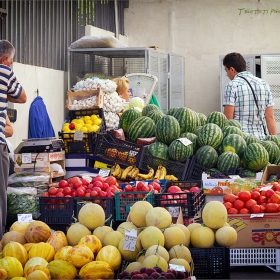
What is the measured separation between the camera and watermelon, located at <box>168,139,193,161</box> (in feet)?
21.9

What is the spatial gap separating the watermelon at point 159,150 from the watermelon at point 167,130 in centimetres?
11

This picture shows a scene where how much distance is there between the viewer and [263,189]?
554 centimetres

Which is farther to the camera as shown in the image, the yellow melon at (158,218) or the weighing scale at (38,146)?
the weighing scale at (38,146)

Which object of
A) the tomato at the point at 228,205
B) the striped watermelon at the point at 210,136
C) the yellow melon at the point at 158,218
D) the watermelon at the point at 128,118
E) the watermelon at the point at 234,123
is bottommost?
the tomato at the point at 228,205

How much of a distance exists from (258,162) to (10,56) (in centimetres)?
285

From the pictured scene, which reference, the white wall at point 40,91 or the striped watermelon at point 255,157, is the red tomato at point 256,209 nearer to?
the striped watermelon at point 255,157

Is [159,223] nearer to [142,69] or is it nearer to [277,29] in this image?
[142,69]

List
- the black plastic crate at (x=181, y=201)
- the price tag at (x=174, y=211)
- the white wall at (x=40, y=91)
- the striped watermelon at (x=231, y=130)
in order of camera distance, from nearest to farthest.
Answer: the price tag at (x=174, y=211), the black plastic crate at (x=181, y=201), the striped watermelon at (x=231, y=130), the white wall at (x=40, y=91)

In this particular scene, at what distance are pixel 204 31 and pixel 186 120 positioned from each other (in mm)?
6751

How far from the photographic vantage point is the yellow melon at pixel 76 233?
3.86m

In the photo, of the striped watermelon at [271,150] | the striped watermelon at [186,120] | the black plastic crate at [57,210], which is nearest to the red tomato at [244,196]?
the black plastic crate at [57,210]

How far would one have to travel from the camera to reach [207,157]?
665cm

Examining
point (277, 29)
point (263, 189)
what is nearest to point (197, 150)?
point (263, 189)

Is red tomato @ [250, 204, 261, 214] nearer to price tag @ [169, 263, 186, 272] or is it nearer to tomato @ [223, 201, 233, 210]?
tomato @ [223, 201, 233, 210]
